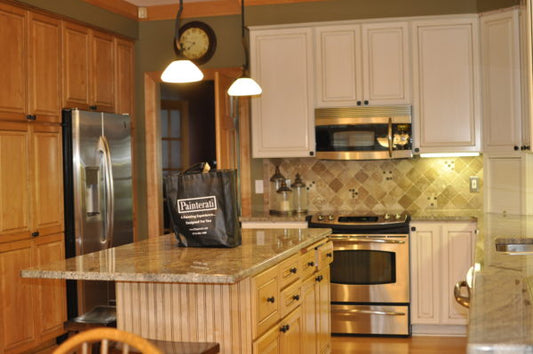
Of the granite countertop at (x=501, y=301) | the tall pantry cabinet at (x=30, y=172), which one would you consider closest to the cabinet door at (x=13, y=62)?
the tall pantry cabinet at (x=30, y=172)

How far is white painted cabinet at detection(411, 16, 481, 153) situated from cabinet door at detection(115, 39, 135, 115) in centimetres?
238

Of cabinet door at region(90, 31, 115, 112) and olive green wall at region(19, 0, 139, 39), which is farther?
cabinet door at region(90, 31, 115, 112)

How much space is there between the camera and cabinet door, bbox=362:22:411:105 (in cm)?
551

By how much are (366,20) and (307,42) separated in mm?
489

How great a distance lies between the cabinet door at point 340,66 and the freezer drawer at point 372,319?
1.58m

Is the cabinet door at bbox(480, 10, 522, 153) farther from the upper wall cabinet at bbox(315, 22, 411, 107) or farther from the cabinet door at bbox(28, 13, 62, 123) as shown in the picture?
the cabinet door at bbox(28, 13, 62, 123)

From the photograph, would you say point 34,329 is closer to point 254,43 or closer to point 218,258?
point 218,258

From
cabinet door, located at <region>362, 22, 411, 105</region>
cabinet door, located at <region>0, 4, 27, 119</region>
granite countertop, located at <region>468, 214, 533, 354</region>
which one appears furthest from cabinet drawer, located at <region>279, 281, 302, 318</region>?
cabinet door, located at <region>362, 22, 411, 105</region>

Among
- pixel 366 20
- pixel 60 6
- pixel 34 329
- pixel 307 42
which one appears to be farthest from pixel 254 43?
pixel 34 329

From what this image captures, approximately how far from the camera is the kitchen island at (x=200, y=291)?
2.72 meters

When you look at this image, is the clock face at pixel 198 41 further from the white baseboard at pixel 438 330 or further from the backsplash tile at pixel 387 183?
the white baseboard at pixel 438 330

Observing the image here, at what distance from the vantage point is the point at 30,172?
4746mm

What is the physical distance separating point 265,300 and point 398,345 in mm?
2379

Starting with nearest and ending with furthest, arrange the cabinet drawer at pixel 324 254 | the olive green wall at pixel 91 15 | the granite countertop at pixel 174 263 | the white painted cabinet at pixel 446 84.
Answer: the granite countertop at pixel 174 263
the cabinet drawer at pixel 324 254
the olive green wall at pixel 91 15
the white painted cabinet at pixel 446 84
